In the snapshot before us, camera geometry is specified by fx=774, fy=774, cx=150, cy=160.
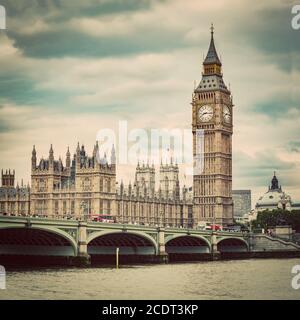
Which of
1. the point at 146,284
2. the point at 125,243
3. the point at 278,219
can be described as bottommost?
the point at 146,284

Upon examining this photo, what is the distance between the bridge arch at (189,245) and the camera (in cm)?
6481

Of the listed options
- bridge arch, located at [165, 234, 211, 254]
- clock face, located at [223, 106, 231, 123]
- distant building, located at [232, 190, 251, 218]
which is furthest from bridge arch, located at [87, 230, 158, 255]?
distant building, located at [232, 190, 251, 218]

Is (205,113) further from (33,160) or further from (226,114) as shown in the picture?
(33,160)

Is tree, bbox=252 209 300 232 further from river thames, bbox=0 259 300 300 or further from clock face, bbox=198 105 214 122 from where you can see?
river thames, bbox=0 259 300 300

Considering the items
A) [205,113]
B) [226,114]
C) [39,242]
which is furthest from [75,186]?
[39,242]

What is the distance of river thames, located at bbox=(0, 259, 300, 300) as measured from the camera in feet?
94.9

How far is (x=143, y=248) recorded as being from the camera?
5809 centimetres

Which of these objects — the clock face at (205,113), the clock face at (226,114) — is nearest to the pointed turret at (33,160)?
the clock face at (205,113)

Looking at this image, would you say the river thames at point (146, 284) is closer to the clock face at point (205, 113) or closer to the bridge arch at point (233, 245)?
the bridge arch at point (233, 245)

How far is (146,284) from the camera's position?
33.6m

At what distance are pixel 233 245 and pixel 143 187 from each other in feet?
69.3

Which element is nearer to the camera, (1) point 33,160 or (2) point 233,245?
(2) point 233,245

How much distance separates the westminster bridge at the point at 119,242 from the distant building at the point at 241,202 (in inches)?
2938
